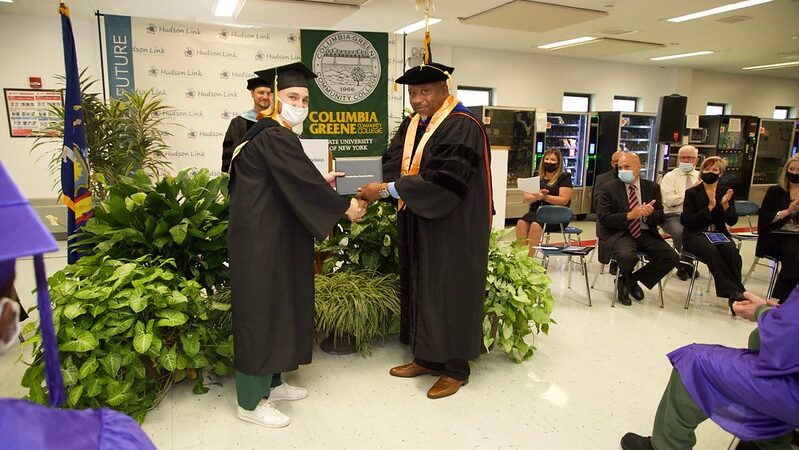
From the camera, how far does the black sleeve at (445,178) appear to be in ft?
8.61

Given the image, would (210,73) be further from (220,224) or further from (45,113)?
(45,113)

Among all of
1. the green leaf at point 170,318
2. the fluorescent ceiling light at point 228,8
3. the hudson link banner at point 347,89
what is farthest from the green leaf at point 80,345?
the fluorescent ceiling light at point 228,8

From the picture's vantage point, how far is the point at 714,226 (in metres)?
4.77

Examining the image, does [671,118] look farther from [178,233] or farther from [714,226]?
[178,233]

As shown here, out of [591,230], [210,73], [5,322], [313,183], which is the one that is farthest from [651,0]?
[5,322]

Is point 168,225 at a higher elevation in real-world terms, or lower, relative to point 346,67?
lower

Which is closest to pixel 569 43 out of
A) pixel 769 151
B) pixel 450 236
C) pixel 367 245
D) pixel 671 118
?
pixel 671 118

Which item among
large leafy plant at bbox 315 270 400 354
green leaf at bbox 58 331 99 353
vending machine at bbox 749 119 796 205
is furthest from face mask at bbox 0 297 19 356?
vending machine at bbox 749 119 796 205

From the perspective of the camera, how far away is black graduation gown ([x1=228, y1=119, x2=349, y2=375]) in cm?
236

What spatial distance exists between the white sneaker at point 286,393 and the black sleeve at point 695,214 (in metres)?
3.73

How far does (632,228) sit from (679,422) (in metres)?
2.86

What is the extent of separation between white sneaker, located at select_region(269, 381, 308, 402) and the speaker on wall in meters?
9.47

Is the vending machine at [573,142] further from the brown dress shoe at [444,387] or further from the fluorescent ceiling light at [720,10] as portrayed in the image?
the brown dress shoe at [444,387]

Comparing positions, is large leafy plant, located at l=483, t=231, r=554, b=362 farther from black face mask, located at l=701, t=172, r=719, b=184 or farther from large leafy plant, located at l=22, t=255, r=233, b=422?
black face mask, located at l=701, t=172, r=719, b=184
